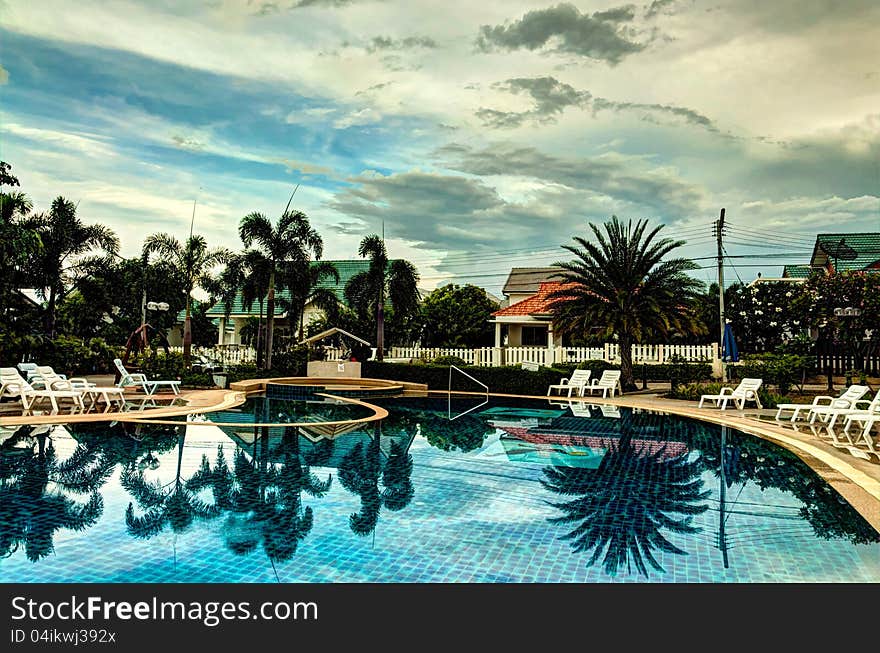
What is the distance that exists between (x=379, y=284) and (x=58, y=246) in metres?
11.9

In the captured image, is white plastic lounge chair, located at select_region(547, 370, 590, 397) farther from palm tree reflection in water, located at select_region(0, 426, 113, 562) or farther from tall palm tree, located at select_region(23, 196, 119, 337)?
tall palm tree, located at select_region(23, 196, 119, 337)

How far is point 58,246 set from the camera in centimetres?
2355

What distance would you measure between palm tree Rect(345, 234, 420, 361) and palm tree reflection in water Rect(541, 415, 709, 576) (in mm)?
17047

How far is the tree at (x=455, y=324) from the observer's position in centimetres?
3541

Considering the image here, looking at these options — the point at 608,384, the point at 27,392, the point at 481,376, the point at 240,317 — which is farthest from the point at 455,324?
the point at 27,392

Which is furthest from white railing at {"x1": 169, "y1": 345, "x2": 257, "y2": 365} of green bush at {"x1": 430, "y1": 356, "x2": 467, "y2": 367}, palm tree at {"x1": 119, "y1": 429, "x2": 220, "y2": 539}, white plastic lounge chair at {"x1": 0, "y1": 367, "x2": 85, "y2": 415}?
palm tree at {"x1": 119, "y1": 429, "x2": 220, "y2": 539}

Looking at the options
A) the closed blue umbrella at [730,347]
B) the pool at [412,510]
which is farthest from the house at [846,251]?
the pool at [412,510]

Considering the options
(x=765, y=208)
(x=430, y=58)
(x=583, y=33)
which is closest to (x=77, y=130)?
(x=430, y=58)

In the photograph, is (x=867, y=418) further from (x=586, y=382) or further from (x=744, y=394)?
(x=586, y=382)

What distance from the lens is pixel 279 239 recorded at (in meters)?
26.2

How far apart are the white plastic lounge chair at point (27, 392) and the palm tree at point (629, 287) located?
15.1 metres

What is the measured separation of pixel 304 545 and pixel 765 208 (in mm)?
32850

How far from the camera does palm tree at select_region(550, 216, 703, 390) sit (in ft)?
72.3
